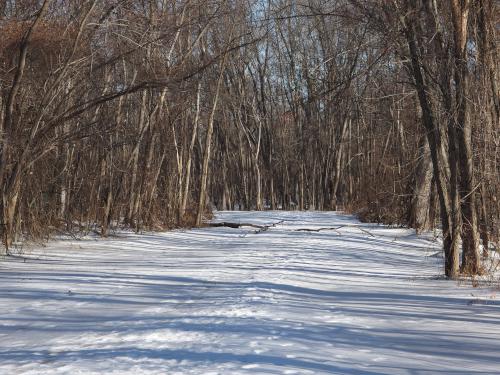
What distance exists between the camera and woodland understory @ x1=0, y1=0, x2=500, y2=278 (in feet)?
36.8

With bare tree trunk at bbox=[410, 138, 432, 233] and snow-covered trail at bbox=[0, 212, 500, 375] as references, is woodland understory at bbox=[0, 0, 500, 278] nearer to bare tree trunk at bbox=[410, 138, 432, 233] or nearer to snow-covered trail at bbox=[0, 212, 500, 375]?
bare tree trunk at bbox=[410, 138, 432, 233]

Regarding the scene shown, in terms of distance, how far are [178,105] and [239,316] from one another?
19.0 metres

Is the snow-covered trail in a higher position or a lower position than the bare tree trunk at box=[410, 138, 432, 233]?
lower

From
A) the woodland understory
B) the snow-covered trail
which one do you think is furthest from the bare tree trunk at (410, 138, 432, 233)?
the snow-covered trail

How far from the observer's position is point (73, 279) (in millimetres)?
10766

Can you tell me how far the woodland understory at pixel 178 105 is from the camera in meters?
11.2

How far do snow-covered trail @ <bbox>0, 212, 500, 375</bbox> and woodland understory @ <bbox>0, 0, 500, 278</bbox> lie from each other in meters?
1.85

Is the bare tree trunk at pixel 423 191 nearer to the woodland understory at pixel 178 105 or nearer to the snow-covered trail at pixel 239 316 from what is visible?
the woodland understory at pixel 178 105

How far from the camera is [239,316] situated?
7500 mm

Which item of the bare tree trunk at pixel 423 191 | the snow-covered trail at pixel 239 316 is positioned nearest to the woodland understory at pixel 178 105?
the bare tree trunk at pixel 423 191

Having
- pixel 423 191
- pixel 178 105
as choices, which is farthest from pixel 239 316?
pixel 178 105

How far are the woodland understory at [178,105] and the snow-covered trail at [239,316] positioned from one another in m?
1.85

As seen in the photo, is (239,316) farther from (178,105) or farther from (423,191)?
(178,105)

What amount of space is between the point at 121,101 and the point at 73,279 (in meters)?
11.5
